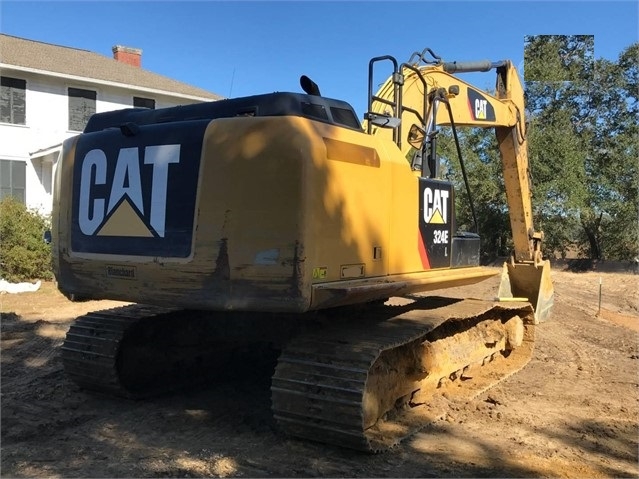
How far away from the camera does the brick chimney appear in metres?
24.8

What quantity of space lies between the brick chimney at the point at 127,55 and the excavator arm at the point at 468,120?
65.5ft

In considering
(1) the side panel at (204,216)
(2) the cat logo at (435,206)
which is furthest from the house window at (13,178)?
(2) the cat logo at (435,206)

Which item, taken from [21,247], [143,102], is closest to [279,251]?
[21,247]

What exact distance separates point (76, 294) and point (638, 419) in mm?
4779

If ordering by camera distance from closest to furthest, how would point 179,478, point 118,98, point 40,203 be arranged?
point 179,478
point 40,203
point 118,98

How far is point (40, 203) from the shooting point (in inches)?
736

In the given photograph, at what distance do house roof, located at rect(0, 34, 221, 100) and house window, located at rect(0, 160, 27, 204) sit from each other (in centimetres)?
286

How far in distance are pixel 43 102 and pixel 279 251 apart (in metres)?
17.8

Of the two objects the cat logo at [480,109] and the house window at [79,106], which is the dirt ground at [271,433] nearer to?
the cat logo at [480,109]

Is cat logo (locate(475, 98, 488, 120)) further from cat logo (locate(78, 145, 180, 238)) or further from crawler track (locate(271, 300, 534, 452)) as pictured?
cat logo (locate(78, 145, 180, 238))

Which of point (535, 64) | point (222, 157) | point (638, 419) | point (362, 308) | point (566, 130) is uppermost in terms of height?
point (535, 64)

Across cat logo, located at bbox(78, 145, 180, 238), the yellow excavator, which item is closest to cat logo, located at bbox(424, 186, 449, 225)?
the yellow excavator

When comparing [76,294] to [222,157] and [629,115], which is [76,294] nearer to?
[222,157]

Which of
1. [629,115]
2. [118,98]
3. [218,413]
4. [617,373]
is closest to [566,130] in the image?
[629,115]
